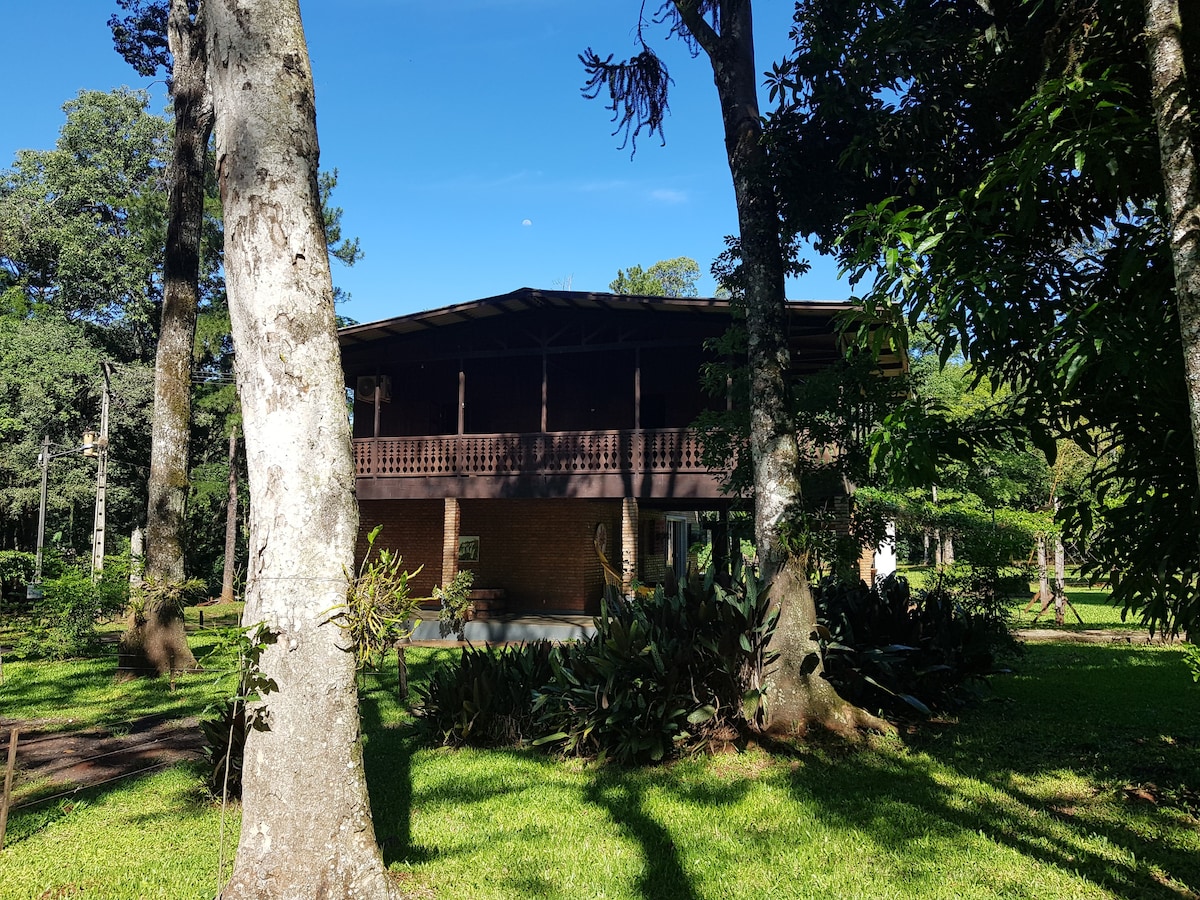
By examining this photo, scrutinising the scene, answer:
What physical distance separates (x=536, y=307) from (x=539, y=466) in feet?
11.6

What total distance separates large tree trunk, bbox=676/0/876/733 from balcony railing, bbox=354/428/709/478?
7.44 metres

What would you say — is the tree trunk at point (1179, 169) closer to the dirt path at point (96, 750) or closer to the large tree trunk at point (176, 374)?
the dirt path at point (96, 750)

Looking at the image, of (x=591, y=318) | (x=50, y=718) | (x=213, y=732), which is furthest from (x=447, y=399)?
(x=213, y=732)

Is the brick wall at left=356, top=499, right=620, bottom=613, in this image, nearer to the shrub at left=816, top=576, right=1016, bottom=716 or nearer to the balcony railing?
the balcony railing

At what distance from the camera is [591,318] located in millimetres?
17812

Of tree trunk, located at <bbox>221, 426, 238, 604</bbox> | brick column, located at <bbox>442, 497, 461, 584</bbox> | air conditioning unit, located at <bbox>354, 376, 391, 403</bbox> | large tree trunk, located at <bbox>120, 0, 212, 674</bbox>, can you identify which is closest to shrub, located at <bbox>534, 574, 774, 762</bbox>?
large tree trunk, located at <bbox>120, 0, 212, 674</bbox>

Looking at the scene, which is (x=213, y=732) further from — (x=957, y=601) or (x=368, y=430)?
(x=368, y=430)

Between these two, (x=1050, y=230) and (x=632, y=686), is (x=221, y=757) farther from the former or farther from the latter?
(x=1050, y=230)

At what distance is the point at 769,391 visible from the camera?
7.42 meters

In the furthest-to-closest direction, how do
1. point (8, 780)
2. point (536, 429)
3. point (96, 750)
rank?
1. point (536, 429)
2. point (96, 750)
3. point (8, 780)

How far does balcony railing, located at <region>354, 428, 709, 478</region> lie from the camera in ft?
53.0

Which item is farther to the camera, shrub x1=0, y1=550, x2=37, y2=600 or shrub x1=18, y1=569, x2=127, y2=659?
shrub x1=0, y1=550, x2=37, y2=600

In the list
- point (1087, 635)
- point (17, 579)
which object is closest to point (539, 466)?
point (1087, 635)

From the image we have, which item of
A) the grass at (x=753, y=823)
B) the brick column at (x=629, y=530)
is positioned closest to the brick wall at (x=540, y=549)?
the brick column at (x=629, y=530)
